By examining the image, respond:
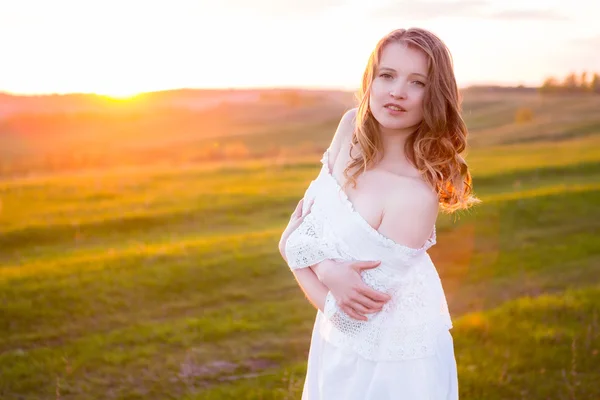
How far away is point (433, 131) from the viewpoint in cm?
256

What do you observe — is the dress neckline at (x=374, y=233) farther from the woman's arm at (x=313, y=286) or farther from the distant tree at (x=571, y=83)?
the distant tree at (x=571, y=83)

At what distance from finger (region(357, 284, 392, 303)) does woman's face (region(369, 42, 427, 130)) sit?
0.75 metres

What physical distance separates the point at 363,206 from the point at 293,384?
11.8 ft

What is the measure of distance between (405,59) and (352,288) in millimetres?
1050

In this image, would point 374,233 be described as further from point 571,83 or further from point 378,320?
point 571,83

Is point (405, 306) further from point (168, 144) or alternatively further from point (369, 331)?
point (168, 144)

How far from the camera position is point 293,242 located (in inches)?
106

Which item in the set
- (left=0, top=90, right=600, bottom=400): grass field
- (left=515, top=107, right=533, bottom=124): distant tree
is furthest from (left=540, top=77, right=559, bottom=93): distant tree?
(left=0, top=90, right=600, bottom=400): grass field

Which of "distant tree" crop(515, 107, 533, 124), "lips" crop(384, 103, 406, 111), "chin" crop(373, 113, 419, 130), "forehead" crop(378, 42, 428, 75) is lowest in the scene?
"distant tree" crop(515, 107, 533, 124)

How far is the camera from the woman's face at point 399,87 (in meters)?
2.49

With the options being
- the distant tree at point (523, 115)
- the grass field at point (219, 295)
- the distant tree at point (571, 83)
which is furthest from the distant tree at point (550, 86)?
the grass field at point (219, 295)

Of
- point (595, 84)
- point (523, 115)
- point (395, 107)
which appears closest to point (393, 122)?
point (395, 107)

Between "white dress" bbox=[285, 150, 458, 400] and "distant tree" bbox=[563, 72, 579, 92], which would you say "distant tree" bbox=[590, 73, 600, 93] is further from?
"white dress" bbox=[285, 150, 458, 400]

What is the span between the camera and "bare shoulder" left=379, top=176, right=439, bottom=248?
2357 millimetres
